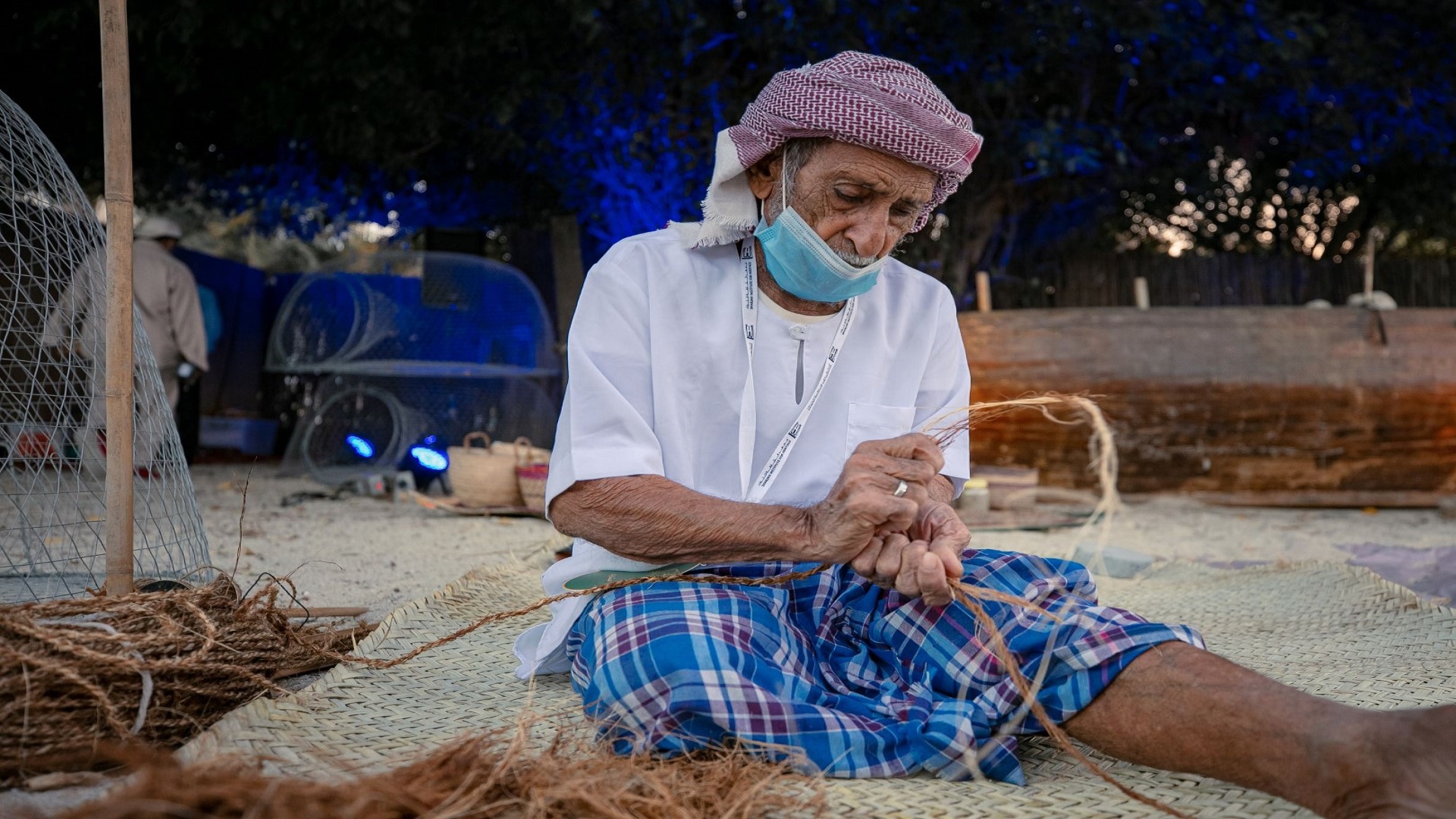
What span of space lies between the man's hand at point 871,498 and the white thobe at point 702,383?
0.30m

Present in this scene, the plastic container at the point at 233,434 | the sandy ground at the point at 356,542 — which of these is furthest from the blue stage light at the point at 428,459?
the plastic container at the point at 233,434

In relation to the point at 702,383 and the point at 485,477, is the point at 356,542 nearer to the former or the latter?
the point at 485,477

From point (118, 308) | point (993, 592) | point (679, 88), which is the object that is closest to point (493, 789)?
point (993, 592)

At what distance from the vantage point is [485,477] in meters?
5.41

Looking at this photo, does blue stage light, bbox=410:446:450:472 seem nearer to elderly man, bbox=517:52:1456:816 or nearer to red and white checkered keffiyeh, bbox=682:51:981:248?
elderly man, bbox=517:52:1456:816

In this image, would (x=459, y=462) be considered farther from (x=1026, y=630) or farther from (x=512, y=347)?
(x=1026, y=630)

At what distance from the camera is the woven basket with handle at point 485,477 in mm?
5398

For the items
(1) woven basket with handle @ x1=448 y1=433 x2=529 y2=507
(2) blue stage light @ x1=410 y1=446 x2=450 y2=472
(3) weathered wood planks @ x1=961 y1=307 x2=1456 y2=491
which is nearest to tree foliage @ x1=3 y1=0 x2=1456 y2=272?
(3) weathered wood planks @ x1=961 y1=307 x2=1456 y2=491

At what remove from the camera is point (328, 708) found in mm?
1923

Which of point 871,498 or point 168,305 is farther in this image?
point 168,305

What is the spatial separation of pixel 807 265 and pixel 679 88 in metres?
5.75

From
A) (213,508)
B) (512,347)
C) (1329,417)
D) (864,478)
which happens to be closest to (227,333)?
(512,347)

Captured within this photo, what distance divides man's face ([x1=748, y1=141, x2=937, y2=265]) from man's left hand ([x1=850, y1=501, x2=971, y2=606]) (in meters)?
0.52

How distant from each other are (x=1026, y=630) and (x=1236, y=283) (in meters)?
9.13
